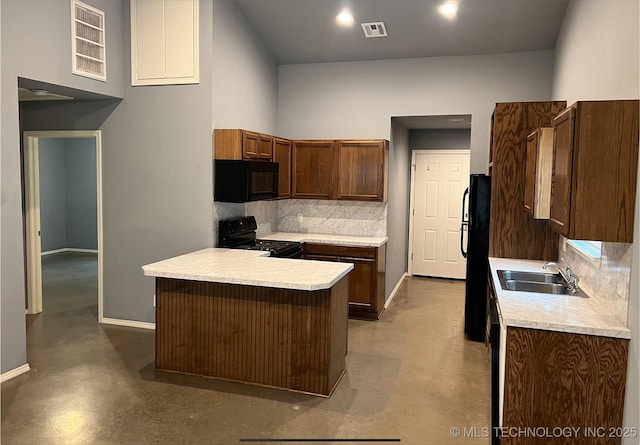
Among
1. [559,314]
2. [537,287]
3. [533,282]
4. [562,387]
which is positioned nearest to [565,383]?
[562,387]

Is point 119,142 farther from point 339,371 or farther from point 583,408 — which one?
point 583,408

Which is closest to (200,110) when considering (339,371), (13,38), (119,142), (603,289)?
(119,142)

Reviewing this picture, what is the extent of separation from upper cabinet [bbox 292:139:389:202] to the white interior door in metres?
2.31

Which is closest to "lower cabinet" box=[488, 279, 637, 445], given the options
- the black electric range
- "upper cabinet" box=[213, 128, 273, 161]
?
the black electric range

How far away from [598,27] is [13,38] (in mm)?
4125

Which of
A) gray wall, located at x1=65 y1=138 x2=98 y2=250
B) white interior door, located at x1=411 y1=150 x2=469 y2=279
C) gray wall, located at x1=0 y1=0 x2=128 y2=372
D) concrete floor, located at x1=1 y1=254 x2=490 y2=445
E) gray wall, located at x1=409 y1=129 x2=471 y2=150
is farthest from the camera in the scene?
gray wall, located at x1=65 y1=138 x2=98 y2=250

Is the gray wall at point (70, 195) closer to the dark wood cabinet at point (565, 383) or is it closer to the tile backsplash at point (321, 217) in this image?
the tile backsplash at point (321, 217)

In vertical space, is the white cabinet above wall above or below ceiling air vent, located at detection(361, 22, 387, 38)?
below

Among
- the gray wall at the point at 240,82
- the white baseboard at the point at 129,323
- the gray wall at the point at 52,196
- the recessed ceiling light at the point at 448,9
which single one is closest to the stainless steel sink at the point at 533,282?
the recessed ceiling light at the point at 448,9

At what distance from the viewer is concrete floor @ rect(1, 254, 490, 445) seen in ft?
9.87

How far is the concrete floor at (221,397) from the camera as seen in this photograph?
9.87 ft

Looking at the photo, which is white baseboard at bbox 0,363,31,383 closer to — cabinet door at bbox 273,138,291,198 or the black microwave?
the black microwave

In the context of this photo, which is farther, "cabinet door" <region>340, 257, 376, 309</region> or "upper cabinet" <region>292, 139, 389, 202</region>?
"upper cabinet" <region>292, 139, 389, 202</region>

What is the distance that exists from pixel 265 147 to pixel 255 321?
7.23ft
